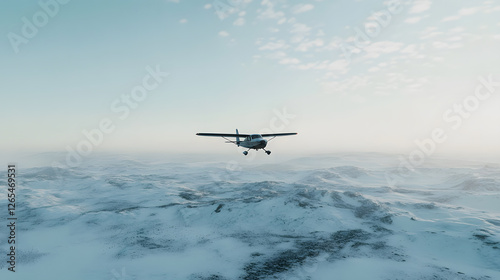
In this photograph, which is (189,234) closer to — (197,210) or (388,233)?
(197,210)

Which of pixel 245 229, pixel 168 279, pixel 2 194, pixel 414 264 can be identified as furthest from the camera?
pixel 2 194

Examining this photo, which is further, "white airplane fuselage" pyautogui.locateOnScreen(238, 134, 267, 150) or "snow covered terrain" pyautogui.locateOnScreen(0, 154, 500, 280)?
"snow covered terrain" pyautogui.locateOnScreen(0, 154, 500, 280)

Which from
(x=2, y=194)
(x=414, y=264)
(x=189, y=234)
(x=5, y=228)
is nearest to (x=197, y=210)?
(x=189, y=234)

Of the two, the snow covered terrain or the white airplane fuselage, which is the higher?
the white airplane fuselage

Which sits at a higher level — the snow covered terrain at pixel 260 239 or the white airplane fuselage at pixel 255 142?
the white airplane fuselage at pixel 255 142

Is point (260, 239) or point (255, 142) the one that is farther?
point (260, 239)

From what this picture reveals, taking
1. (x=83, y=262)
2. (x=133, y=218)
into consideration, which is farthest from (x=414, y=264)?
(x=133, y=218)

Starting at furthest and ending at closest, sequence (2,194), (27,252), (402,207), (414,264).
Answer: (2,194) < (402,207) < (27,252) < (414,264)

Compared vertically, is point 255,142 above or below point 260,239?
above

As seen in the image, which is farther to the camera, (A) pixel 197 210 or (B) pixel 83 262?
(A) pixel 197 210

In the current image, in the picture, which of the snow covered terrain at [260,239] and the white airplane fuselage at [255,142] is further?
the snow covered terrain at [260,239]
